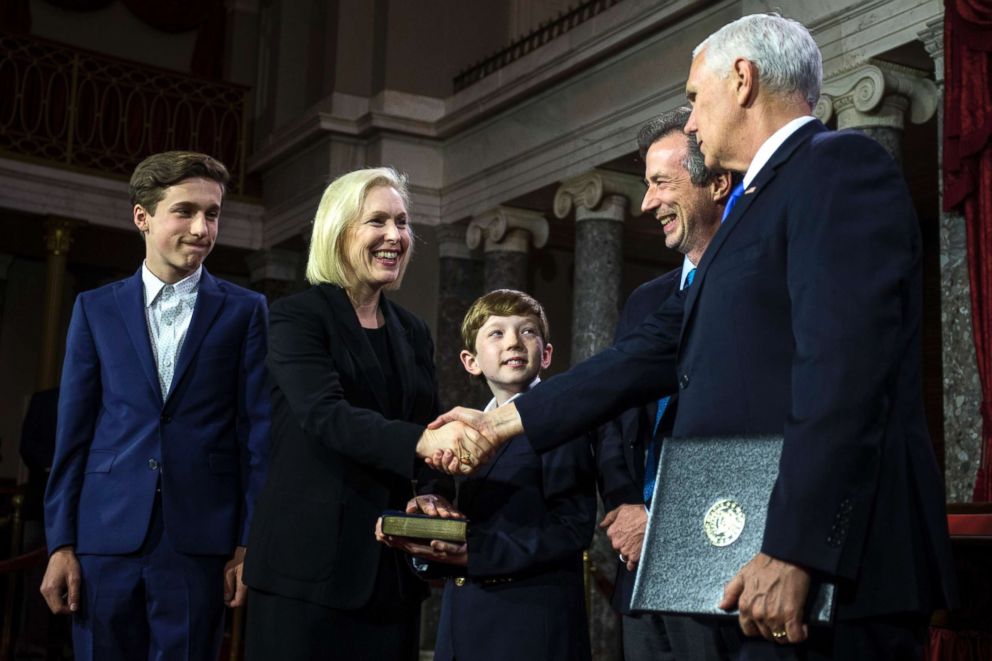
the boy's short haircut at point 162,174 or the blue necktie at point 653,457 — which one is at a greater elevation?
the boy's short haircut at point 162,174

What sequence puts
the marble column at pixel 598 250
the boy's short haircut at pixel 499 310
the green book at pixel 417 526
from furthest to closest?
the marble column at pixel 598 250, the boy's short haircut at pixel 499 310, the green book at pixel 417 526

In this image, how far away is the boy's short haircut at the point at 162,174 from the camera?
10.5 ft

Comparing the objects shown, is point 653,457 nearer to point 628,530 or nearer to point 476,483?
point 628,530

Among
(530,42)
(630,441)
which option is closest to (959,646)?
(630,441)

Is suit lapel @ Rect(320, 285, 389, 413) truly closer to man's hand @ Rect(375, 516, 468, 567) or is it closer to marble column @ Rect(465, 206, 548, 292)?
man's hand @ Rect(375, 516, 468, 567)

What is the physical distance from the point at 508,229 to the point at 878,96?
14.3 ft

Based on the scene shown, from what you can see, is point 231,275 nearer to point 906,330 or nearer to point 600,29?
point 600,29

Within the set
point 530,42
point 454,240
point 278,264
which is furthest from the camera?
point 278,264

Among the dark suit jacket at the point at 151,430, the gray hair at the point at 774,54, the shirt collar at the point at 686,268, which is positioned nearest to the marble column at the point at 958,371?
the shirt collar at the point at 686,268

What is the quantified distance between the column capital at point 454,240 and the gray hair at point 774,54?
9.70 meters

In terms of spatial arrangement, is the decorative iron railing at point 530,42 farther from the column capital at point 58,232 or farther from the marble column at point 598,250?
the column capital at point 58,232

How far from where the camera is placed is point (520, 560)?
2.87 m

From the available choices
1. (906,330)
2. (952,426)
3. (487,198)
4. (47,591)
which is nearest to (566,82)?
(487,198)

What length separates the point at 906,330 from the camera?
1821 millimetres
